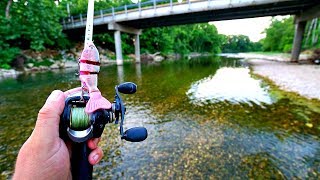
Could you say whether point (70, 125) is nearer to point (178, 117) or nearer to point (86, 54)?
point (86, 54)

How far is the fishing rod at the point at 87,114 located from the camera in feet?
3.97

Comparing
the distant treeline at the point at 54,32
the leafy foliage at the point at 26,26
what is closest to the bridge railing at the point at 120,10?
the distant treeline at the point at 54,32

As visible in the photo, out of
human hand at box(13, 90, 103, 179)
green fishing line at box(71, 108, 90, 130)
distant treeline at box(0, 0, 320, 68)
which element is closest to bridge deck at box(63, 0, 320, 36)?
distant treeline at box(0, 0, 320, 68)

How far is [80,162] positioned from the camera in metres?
1.36

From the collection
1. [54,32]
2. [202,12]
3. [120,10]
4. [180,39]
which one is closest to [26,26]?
[54,32]

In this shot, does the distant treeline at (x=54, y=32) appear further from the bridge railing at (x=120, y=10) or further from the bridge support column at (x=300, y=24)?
the bridge support column at (x=300, y=24)

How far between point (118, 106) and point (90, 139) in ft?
0.99

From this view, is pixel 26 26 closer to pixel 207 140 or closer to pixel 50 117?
pixel 207 140

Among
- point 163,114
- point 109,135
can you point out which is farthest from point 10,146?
point 163,114

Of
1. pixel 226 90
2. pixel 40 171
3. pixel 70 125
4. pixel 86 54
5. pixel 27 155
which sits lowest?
pixel 226 90

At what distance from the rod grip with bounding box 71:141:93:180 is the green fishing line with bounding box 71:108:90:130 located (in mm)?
158

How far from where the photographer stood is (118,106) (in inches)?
52.6

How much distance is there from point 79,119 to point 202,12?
2863 centimetres

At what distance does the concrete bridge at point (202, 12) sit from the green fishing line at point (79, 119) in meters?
25.2
